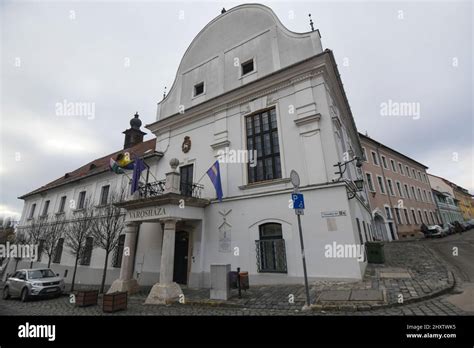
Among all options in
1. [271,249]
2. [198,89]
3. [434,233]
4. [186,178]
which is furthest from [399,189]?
[186,178]

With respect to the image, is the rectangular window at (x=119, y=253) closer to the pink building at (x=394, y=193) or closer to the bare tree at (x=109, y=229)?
the bare tree at (x=109, y=229)

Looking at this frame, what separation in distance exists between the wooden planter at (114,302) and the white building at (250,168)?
138cm

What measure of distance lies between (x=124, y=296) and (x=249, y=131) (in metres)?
9.10

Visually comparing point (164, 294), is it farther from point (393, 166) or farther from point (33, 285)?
→ point (393, 166)

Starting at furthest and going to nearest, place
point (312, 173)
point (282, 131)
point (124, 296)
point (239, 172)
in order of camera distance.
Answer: point (239, 172) < point (282, 131) < point (312, 173) < point (124, 296)

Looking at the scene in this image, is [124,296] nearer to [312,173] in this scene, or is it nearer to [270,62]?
[312,173]

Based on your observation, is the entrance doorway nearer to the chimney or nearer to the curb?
the curb

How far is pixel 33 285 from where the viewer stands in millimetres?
11820

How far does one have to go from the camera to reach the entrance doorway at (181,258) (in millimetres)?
12027

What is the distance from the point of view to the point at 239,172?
38.9 ft

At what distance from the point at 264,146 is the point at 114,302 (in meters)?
8.82

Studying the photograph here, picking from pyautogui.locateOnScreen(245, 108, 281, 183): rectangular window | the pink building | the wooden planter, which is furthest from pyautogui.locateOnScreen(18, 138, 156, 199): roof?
the pink building
